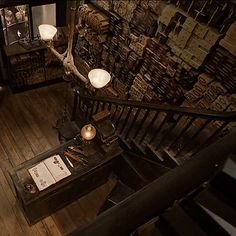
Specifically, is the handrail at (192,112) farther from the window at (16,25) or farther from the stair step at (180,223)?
the window at (16,25)

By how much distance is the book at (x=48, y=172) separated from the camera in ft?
10.5

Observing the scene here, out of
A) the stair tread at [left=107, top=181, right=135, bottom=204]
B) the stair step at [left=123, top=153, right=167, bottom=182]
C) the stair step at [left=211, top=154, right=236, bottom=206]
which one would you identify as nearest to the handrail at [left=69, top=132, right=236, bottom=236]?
the stair step at [left=211, top=154, right=236, bottom=206]

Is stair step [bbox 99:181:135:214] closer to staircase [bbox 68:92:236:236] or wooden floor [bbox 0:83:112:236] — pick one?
staircase [bbox 68:92:236:236]

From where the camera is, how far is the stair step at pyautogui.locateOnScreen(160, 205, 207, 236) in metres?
1.38

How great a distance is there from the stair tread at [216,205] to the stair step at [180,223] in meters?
0.17

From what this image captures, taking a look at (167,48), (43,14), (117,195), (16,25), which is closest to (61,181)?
(117,195)

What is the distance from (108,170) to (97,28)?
2.70 meters

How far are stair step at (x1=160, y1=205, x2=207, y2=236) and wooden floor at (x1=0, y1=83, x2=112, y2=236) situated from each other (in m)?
2.72

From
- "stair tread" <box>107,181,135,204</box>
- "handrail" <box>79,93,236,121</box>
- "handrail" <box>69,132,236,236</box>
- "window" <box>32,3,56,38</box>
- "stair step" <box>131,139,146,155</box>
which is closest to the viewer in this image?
"handrail" <box>69,132,236,236</box>

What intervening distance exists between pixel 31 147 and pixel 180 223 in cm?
368

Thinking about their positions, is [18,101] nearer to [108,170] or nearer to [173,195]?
[108,170]

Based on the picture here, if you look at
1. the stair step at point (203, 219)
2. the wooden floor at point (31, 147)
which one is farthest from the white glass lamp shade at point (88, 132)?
the stair step at point (203, 219)

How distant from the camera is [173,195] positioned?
0.92m

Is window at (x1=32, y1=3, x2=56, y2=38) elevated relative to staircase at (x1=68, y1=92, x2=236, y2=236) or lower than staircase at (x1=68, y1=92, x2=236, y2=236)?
elevated
